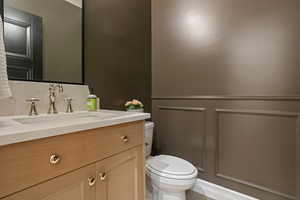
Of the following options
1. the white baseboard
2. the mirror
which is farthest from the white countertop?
the white baseboard

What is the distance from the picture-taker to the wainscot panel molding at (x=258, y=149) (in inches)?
54.6

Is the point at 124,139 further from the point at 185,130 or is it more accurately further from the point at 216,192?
the point at 216,192

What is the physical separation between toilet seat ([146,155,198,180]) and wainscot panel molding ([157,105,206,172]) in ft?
1.51

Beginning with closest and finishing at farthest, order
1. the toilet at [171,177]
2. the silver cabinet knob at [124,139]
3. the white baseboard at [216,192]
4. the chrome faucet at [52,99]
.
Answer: the silver cabinet knob at [124,139] → the chrome faucet at [52,99] → the toilet at [171,177] → the white baseboard at [216,192]

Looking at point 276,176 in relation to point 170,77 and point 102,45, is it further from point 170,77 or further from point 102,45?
point 102,45

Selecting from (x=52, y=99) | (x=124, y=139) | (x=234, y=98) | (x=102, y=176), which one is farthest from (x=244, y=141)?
(x=52, y=99)

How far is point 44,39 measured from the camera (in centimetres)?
119

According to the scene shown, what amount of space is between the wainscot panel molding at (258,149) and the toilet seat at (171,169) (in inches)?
20.0

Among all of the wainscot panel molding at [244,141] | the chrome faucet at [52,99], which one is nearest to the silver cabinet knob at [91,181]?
the chrome faucet at [52,99]

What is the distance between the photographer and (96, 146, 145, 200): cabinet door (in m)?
0.82

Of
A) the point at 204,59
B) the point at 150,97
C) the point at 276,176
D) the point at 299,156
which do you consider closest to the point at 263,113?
the point at 299,156

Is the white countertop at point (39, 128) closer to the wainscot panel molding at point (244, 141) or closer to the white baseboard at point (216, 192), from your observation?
the wainscot panel molding at point (244, 141)

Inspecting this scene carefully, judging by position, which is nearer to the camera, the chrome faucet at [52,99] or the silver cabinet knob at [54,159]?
the silver cabinet knob at [54,159]

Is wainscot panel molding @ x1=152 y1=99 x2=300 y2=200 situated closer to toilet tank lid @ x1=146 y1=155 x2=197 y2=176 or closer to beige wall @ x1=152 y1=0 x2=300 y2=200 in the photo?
beige wall @ x1=152 y1=0 x2=300 y2=200
